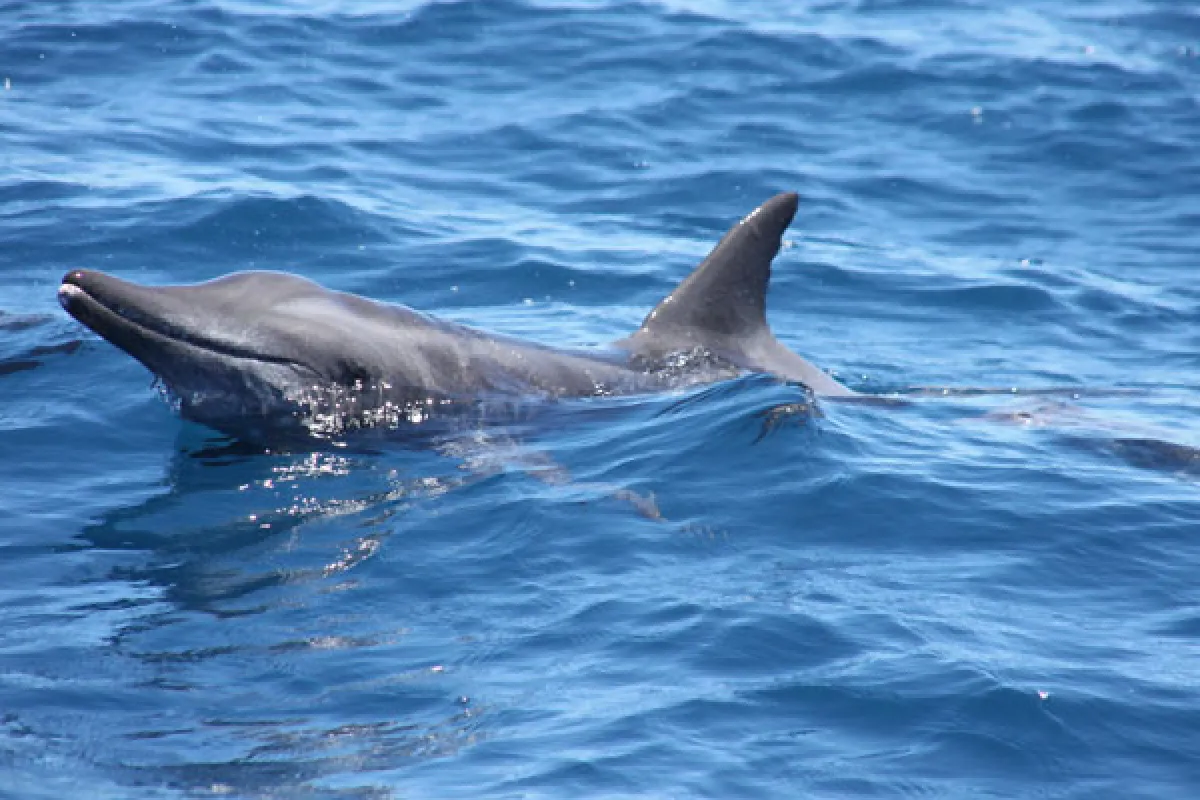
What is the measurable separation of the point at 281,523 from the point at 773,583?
3268 millimetres

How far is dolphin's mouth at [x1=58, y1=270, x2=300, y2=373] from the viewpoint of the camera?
10.4m

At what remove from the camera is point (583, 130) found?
23938 millimetres

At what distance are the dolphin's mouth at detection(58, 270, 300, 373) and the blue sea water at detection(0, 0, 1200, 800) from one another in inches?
39.1

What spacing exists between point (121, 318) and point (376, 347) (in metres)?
1.89

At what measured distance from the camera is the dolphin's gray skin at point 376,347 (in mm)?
10609

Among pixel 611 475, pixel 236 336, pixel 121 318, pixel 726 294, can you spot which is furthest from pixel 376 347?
pixel 726 294

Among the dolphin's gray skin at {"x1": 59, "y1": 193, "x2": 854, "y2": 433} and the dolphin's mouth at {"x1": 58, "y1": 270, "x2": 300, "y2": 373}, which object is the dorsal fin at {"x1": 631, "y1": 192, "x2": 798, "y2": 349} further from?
the dolphin's mouth at {"x1": 58, "y1": 270, "x2": 300, "y2": 373}

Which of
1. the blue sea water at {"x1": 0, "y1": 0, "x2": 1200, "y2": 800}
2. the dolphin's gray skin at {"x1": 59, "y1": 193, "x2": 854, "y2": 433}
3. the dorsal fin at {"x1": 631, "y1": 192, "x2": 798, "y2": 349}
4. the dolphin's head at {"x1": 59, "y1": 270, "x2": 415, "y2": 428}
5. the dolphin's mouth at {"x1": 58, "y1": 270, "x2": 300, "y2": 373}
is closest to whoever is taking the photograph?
the blue sea water at {"x1": 0, "y1": 0, "x2": 1200, "y2": 800}

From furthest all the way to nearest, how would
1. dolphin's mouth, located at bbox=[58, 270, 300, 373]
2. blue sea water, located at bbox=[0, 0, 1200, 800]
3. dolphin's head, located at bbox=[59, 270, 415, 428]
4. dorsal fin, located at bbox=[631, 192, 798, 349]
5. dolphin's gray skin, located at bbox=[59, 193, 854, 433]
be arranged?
1. dorsal fin, located at bbox=[631, 192, 798, 349]
2. dolphin's gray skin, located at bbox=[59, 193, 854, 433]
3. dolphin's head, located at bbox=[59, 270, 415, 428]
4. dolphin's mouth, located at bbox=[58, 270, 300, 373]
5. blue sea water, located at bbox=[0, 0, 1200, 800]

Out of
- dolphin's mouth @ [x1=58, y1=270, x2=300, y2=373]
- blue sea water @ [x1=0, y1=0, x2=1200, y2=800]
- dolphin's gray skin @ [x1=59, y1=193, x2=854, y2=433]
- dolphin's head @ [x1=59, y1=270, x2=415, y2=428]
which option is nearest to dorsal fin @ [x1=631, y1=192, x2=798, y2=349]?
dolphin's gray skin @ [x1=59, y1=193, x2=854, y2=433]

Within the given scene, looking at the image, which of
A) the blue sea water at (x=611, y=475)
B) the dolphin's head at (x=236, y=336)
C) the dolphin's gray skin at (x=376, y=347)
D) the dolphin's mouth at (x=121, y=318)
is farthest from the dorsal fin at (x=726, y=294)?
the dolphin's mouth at (x=121, y=318)

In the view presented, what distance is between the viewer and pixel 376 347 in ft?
37.3

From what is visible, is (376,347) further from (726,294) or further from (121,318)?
(726,294)

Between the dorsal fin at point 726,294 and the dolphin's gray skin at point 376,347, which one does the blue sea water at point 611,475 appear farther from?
the dorsal fin at point 726,294
